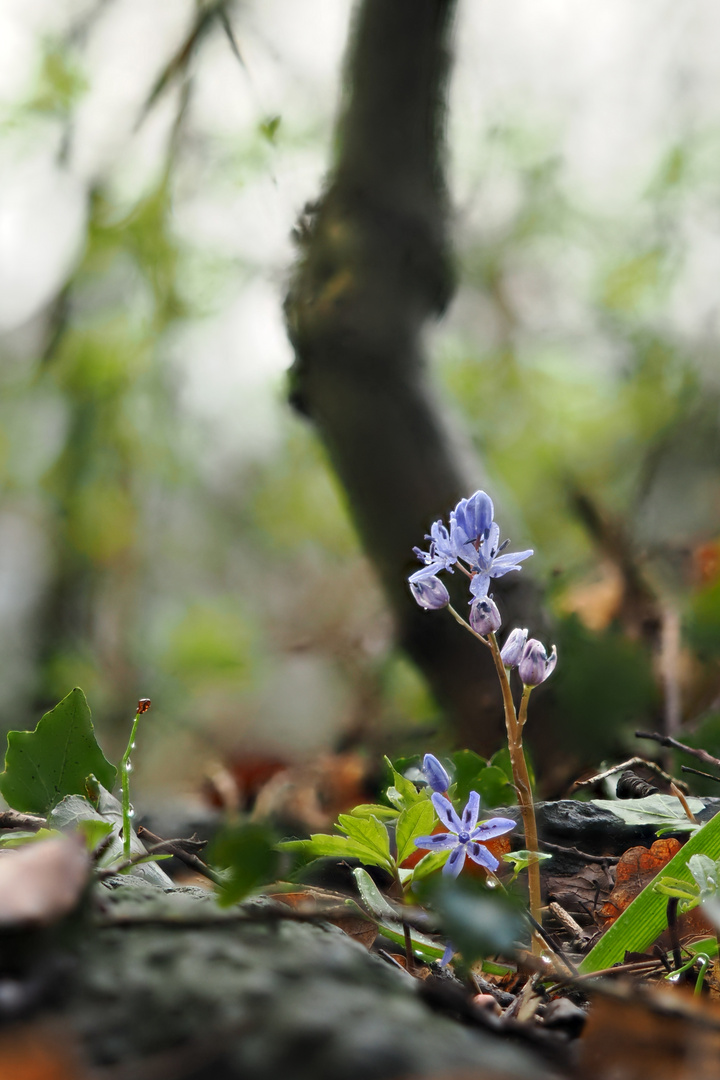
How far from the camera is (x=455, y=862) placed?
55 centimetres

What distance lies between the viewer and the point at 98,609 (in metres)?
3.54

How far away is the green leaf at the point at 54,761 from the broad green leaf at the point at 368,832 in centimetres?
23

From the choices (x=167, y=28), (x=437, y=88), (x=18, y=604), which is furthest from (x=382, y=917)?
(x=18, y=604)

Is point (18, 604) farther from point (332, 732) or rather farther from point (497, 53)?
point (497, 53)

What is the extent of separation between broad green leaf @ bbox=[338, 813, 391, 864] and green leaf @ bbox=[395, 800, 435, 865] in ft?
0.06

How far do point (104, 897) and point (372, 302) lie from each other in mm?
1482

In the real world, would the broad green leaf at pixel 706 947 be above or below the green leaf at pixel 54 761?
below

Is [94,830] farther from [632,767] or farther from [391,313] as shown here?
[391,313]

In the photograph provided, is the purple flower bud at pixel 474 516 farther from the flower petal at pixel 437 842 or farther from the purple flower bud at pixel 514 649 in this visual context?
the flower petal at pixel 437 842

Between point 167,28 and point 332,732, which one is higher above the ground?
point 167,28

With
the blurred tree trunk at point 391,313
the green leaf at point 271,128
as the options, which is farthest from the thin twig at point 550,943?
the green leaf at point 271,128

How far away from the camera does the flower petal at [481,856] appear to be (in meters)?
0.53

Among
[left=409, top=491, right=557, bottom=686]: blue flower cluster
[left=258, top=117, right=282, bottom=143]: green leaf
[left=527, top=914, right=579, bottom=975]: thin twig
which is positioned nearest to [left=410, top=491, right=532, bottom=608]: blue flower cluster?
[left=409, top=491, right=557, bottom=686]: blue flower cluster

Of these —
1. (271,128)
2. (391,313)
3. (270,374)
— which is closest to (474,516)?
(391,313)
